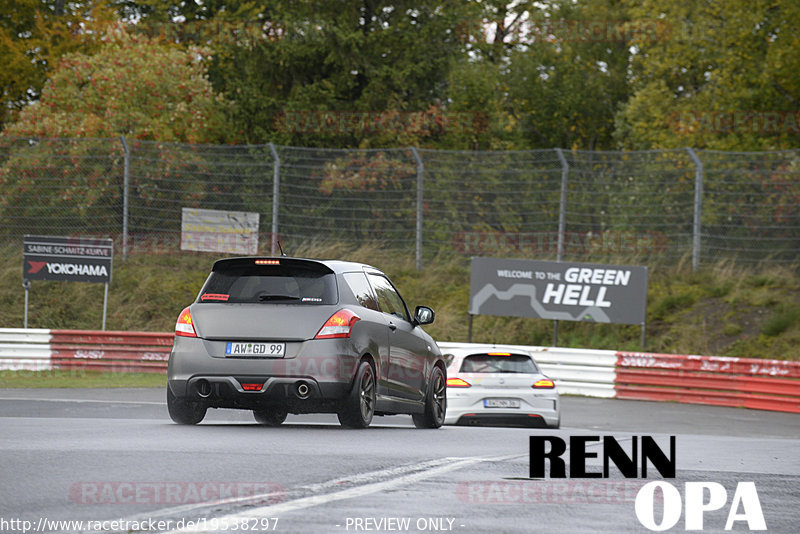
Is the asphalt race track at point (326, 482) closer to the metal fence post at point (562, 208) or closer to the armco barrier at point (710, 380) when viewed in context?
the armco barrier at point (710, 380)

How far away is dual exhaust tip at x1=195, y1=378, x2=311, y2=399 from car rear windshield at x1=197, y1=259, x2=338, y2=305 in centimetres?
77

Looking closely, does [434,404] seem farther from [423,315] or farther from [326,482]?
[326,482]

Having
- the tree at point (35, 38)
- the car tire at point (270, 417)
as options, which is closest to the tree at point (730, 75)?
the tree at point (35, 38)

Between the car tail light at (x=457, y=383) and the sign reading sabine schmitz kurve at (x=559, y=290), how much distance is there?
33.1 ft

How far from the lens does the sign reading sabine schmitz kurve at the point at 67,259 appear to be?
2791cm

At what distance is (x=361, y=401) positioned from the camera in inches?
426

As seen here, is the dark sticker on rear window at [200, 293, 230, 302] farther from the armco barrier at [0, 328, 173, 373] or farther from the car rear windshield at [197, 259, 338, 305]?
the armco barrier at [0, 328, 173, 373]

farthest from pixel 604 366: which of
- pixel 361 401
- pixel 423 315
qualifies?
pixel 361 401

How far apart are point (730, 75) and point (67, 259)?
19.1m

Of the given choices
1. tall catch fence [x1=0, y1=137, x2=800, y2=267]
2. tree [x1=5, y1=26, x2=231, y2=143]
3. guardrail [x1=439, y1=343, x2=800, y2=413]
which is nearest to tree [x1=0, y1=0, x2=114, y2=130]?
tree [x1=5, y1=26, x2=231, y2=143]

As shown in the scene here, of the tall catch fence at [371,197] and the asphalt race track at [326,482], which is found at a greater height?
the tall catch fence at [371,197]

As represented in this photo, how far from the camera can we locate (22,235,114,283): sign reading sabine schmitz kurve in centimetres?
2791

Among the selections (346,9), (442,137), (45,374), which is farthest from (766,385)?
(346,9)

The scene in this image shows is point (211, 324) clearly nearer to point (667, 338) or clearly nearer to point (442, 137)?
point (667, 338)
